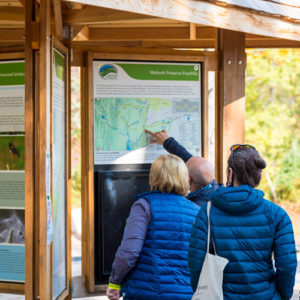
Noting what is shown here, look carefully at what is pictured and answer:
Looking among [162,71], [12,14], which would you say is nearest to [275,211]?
[162,71]

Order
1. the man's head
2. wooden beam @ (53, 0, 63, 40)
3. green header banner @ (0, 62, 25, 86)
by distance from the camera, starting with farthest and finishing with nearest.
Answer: green header banner @ (0, 62, 25, 86)
wooden beam @ (53, 0, 63, 40)
the man's head

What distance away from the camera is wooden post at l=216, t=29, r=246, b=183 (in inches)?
221

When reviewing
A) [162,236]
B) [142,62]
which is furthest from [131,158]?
[162,236]

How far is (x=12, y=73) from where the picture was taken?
190 inches

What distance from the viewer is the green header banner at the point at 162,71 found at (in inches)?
216

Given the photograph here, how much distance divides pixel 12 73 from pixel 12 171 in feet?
2.95

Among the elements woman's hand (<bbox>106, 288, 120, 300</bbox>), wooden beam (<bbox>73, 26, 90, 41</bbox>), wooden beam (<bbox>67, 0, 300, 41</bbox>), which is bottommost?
woman's hand (<bbox>106, 288, 120, 300</bbox>)

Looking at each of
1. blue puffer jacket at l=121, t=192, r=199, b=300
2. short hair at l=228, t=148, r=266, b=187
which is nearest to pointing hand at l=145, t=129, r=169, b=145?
blue puffer jacket at l=121, t=192, r=199, b=300

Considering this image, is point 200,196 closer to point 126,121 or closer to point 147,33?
point 126,121

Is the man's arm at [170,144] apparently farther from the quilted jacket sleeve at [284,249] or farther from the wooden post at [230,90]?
the quilted jacket sleeve at [284,249]

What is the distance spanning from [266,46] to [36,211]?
3716mm

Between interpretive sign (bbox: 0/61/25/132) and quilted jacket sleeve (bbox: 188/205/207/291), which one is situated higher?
interpretive sign (bbox: 0/61/25/132)

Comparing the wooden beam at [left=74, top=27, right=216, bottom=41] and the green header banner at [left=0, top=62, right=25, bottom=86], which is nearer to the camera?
the green header banner at [left=0, top=62, right=25, bottom=86]

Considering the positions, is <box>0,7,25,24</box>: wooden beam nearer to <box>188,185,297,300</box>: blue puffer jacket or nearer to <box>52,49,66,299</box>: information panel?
<box>52,49,66,299</box>: information panel
